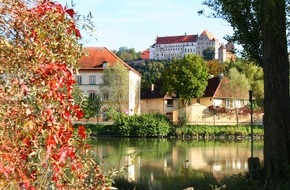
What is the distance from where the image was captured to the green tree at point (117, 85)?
54.9 metres

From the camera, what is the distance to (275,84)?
10453 millimetres

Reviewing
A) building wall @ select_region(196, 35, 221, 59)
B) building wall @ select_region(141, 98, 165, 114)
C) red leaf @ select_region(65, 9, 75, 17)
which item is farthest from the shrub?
building wall @ select_region(196, 35, 221, 59)

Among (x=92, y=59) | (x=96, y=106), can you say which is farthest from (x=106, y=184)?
(x=92, y=59)

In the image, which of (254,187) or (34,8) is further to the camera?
(254,187)

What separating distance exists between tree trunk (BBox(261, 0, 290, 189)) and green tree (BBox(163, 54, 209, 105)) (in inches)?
1750

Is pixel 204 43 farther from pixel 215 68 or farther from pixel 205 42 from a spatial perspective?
pixel 215 68

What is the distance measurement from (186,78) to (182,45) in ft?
385

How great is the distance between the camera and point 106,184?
11.1ft

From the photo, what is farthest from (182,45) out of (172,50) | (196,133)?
(196,133)

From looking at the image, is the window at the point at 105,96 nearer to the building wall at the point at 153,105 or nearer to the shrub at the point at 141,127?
the building wall at the point at 153,105

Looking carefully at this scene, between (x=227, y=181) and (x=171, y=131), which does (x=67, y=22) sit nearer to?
(x=227, y=181)

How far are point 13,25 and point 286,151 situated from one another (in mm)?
8544

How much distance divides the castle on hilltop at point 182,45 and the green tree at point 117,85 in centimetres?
10745

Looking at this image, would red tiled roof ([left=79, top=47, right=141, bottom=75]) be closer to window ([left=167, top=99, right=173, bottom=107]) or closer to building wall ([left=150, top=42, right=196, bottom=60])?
window ([left=167, top=99, right=173, bottom=107])
